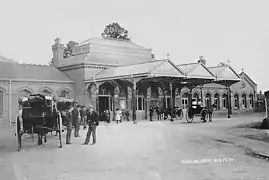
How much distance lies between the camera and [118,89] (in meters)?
14.9

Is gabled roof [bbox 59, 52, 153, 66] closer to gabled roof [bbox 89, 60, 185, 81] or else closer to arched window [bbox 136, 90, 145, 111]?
gabled roof [bbox 89, 60, 185, 81]

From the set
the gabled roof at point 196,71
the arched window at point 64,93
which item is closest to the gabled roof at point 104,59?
the arched window at point 64,93

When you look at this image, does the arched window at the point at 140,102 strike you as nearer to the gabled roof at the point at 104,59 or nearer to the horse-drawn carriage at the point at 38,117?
the gabled roof at the point at 104,59

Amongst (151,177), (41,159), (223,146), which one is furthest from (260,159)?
(41,159)

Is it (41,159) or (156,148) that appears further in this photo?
(156,148)

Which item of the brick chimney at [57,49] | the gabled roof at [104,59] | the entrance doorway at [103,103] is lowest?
the entrance doorway at [103,103]

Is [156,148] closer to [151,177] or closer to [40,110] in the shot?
[151,177]

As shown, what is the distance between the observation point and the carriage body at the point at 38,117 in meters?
6.05

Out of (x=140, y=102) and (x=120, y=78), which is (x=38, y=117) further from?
(x=140, y=102)

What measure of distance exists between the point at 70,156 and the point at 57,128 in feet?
6.68

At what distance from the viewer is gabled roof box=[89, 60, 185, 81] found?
1335cm

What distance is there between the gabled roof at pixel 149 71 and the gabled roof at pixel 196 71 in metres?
0.47

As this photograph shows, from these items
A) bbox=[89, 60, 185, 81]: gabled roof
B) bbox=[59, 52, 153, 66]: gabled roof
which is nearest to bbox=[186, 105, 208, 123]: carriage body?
bbox=[89, 60, 185, 81]: gabled roof

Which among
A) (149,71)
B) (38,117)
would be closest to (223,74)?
(149,71)
